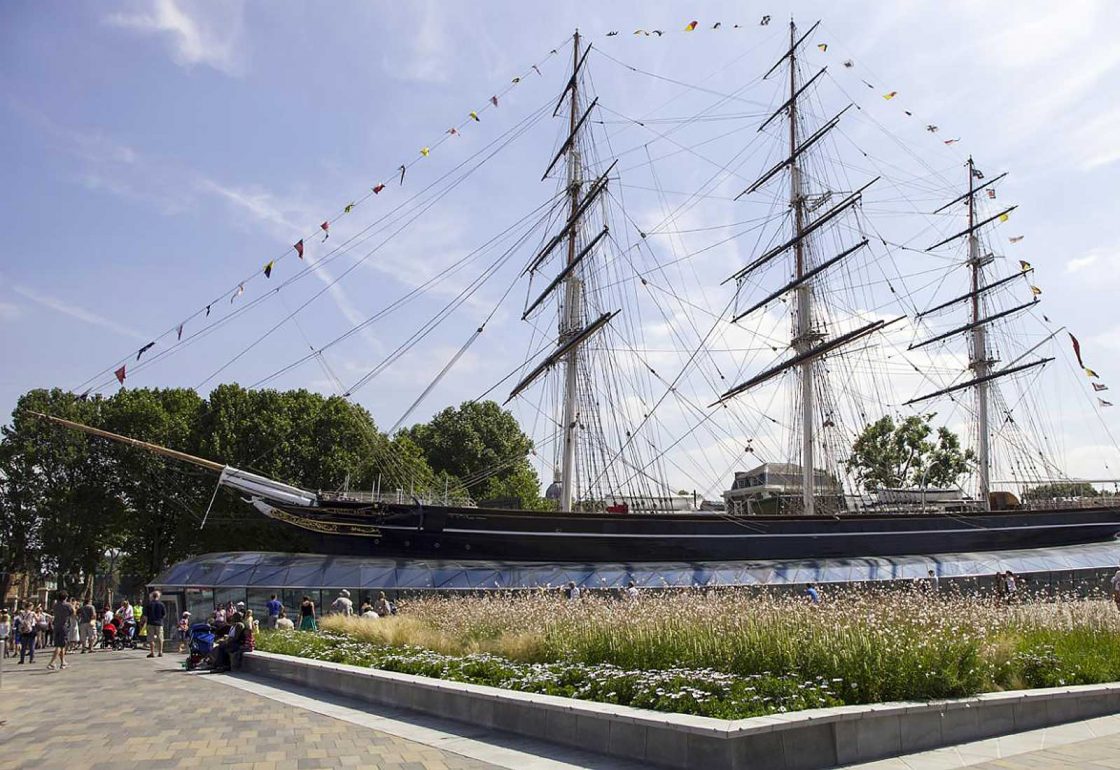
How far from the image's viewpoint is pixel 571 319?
37500 mm

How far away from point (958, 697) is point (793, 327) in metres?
38.4

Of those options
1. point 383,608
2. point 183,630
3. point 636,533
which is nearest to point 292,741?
point 383,608

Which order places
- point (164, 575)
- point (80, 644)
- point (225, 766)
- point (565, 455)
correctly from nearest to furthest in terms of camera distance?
point (225, 766), point (80, 644), point (164, 575), point (565, 455)

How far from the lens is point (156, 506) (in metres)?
45.0

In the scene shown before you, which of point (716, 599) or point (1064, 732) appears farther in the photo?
point (716, 599)

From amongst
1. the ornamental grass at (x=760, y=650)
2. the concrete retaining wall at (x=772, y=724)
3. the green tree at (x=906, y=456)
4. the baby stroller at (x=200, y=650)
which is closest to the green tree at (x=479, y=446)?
the green tree at (x=906, y=456)

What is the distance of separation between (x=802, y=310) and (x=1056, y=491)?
28.7 metres

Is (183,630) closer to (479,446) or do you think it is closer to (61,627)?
(61,627)


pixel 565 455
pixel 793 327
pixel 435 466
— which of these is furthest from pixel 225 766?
pixel 435 466

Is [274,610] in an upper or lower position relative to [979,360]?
lower

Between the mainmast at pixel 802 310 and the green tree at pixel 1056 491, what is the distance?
65.0ft

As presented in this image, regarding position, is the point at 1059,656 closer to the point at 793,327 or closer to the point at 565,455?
the point at 565,455

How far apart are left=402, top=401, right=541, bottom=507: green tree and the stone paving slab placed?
2055 inches

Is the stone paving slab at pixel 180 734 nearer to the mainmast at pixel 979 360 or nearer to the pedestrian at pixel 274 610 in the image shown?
the pedestrian at pixel 274 610
